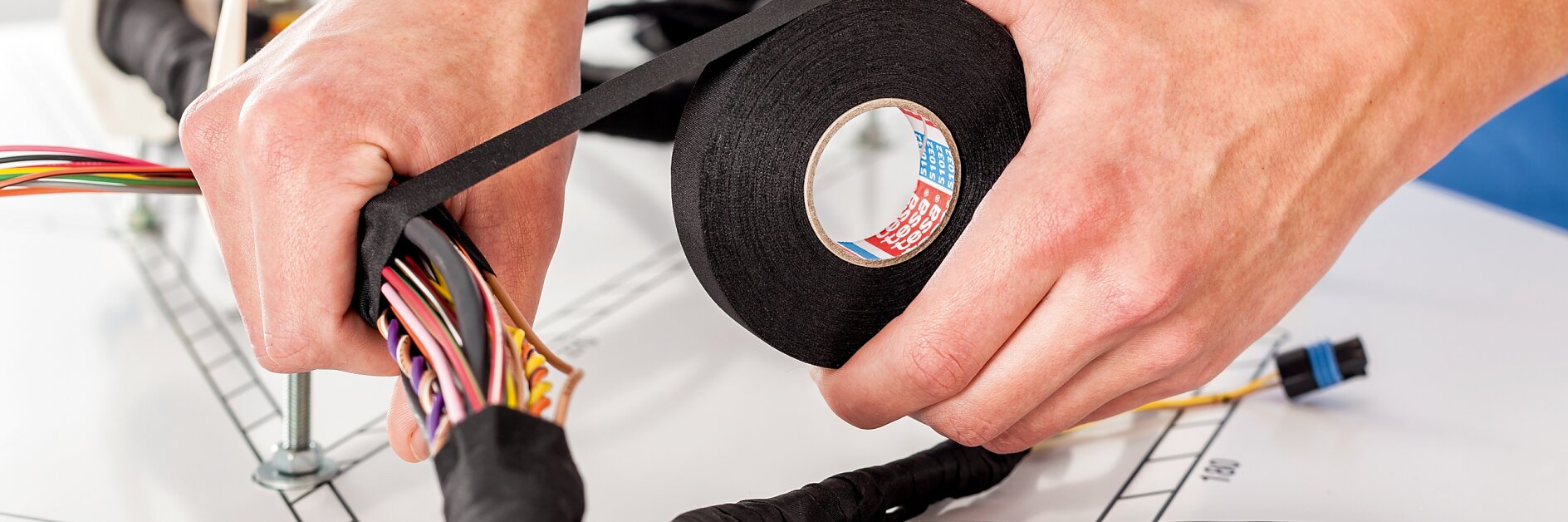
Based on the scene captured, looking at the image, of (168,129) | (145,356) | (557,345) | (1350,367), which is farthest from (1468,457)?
(168,129)

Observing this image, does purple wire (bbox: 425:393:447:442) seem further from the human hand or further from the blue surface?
the blue surface

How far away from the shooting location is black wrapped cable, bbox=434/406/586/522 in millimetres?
422

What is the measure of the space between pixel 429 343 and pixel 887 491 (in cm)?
31

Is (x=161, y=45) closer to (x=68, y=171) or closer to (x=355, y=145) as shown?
(x=68, y=171)

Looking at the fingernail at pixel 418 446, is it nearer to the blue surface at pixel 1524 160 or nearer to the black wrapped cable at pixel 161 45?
the black wrapped cable at pixel 161 45

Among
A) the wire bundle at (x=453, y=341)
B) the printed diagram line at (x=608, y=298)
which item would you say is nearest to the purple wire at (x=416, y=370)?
the wire bundle at (x=453, y=341)

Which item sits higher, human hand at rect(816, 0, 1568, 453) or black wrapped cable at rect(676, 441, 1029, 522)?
human hand at rect(816, 0, 1568, 453)

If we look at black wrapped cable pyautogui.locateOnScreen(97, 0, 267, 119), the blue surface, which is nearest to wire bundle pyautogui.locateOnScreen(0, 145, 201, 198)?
black wrapped cable pyautogui.locateOnScreen(97, 0, 267, 119)

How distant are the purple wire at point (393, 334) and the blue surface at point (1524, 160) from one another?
4.45 feet

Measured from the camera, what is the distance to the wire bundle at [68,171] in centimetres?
69

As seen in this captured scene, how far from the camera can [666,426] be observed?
871 mm

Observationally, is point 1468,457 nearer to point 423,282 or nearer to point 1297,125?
point 1297,125

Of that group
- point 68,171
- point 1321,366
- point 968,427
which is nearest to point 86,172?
point 68,171

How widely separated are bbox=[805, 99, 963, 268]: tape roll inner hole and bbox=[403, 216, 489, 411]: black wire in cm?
22
